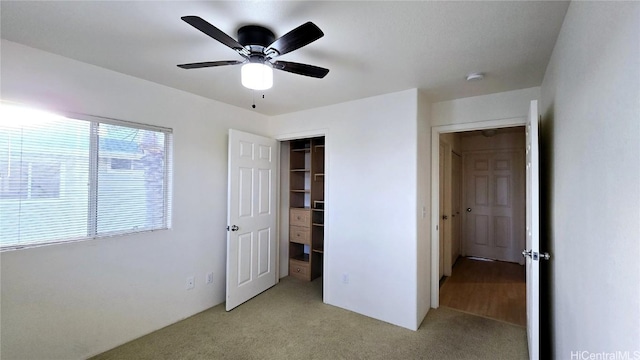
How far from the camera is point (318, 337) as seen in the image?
7.94ft

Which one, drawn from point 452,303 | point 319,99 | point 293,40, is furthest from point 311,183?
point 293,40

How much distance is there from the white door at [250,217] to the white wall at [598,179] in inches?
108

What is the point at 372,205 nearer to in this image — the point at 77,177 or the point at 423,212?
the point at 423,212

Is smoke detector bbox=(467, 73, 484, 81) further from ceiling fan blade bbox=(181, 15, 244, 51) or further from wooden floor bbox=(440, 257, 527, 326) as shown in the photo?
wooden floor bbox=(440, 257, 527, 326)

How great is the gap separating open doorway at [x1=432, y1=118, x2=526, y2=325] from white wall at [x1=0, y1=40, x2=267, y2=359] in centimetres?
294

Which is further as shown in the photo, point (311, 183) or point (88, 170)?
point (311, 183)

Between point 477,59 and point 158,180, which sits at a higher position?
point 477,59

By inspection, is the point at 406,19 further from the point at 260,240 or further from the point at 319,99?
the point at 260,240

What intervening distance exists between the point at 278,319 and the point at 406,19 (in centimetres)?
276

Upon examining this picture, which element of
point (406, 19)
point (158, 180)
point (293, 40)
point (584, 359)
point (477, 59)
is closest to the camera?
point (584, 359)

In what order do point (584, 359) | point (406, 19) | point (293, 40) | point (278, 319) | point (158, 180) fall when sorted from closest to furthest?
point (584, 359) < point (293, 40) < point (406, 19) < point (158, 180) < point (278, 319)

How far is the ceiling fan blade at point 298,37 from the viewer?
1.25 metres

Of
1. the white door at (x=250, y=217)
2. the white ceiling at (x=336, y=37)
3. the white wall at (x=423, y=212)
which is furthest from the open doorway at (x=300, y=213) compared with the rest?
the white ceiling at (x=336, y=37)

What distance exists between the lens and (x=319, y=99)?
2.94 metres
